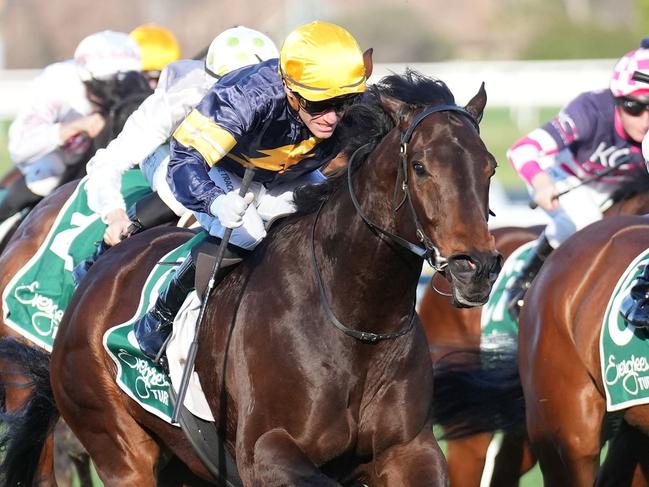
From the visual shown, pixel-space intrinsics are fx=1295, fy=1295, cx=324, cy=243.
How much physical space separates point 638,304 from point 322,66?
1568 mm

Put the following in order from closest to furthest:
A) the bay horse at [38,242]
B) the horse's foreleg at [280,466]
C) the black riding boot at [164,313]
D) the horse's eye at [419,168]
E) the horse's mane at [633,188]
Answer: the horse's eye at [419,168], the horse's foreleg at [280,466], the black riding boot at [164,313], the bay horse at [38,242], the horse's mane at [633,188]

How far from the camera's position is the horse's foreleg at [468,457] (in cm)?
597

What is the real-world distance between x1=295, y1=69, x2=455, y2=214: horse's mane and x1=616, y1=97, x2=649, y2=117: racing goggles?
1.82 metres

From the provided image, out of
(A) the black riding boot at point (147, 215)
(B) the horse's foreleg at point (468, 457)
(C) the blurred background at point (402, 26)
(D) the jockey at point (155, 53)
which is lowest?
(C) the blurred background at point (402, 26)

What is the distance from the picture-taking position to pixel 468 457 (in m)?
6.00

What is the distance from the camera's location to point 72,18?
36.6 metres

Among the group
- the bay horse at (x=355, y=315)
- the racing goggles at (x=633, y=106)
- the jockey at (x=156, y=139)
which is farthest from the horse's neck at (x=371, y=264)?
the racing goggles at (x=633, y=106)

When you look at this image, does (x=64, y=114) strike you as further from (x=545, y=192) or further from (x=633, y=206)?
(x=633, y=206)

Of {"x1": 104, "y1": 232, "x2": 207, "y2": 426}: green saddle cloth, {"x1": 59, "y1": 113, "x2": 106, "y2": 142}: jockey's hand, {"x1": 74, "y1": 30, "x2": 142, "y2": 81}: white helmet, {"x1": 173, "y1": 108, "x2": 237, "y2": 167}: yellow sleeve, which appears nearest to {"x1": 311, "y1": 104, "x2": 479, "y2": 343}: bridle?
{"x1": 173, "y1": 108, "x2": 237, "y2": 167}: yellow sleeve

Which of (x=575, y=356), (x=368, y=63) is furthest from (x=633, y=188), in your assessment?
(x=368, y=63)

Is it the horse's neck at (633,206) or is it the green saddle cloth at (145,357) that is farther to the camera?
the horse's neck at (633,206)

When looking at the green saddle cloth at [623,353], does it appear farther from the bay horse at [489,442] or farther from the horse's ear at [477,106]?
the horse's ear at [477,106]

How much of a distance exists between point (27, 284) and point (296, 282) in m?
2.47

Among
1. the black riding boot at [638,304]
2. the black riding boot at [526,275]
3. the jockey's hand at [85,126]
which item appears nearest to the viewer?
the black riding boot at [638,304]
